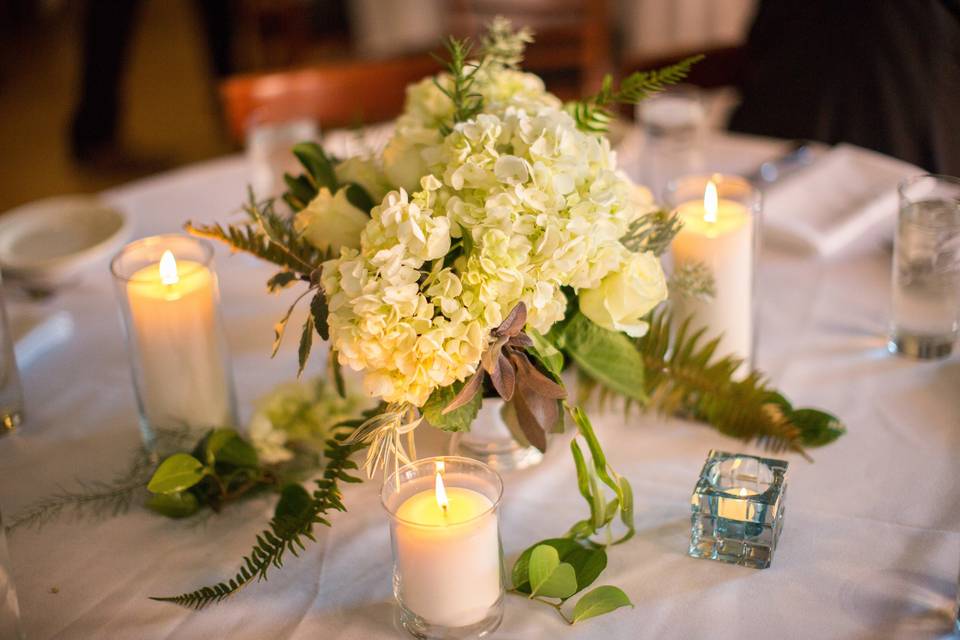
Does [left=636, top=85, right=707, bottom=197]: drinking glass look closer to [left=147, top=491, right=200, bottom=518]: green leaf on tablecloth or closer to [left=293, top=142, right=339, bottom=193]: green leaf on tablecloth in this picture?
[left=293, top=142, right=339, bottom=193]: green leaf on tablecloth

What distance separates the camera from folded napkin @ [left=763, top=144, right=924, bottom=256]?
1417 millimetres

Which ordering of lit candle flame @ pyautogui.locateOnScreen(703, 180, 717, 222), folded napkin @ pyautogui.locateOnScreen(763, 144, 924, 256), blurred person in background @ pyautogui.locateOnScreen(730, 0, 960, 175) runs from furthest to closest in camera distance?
blurred person in background @ pyautogui.locateOnScreen(730, 0, 960, 175) < folded napkin @ pyautogui.locateOnScreen(763, 144, 924, 256) < lit candle flame @ pyautogui.locateOnScreen(703, 180, 717, 222)

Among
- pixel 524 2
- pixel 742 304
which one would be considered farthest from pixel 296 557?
pixel 524 2

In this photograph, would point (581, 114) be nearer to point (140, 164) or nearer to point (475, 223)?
point (475, 223)

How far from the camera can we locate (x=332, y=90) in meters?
2.05

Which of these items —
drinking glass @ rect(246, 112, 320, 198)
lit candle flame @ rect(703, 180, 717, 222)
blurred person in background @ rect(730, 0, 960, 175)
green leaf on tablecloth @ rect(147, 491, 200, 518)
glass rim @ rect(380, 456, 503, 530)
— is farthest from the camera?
blurred person in background @ rect(730, 0, 960, 175)

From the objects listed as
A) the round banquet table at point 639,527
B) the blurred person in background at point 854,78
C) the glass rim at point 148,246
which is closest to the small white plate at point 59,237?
the round banquet table at point 639,527

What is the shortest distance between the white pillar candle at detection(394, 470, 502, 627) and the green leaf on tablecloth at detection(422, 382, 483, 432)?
0.22 ft

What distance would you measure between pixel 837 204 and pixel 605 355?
652 mm

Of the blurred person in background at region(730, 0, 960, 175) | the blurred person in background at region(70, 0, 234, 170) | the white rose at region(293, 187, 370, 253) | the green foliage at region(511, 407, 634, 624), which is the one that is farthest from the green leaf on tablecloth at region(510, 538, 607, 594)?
the blurred person in background at region(70, 0, 234, 170)

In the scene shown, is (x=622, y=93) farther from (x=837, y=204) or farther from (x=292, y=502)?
(x=837, y=204)

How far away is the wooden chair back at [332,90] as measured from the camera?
197cm

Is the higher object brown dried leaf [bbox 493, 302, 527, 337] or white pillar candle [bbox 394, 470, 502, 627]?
brown dried leaf [bbox 493, 302, 527, 337]

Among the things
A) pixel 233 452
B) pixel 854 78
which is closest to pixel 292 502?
pixel 233 452
